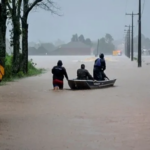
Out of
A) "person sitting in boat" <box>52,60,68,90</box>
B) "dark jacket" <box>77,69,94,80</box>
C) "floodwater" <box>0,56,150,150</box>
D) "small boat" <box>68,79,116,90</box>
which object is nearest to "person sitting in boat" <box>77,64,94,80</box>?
"dark jacket" <box>77,69,94,80</box>

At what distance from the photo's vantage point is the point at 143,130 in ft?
37.6

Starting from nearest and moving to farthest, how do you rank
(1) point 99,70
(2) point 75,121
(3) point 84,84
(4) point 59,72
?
(2) point 75,121 → (4) point 59,72 → (3) point 84,84 → (1) point 99,70

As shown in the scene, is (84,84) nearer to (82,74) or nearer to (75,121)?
(82,74)

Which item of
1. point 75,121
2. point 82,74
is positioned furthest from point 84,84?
point 75,121

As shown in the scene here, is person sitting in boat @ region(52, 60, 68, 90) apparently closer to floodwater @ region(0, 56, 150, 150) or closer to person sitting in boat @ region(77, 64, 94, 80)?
person sitting in boat @ region(77, 64, 94, 80)

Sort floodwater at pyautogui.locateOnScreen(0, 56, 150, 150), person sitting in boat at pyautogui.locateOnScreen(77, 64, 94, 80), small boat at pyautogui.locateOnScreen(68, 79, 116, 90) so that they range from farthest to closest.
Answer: person sitting in boat at pyautogui.locateOnScreen(77, 64, 94, 80)
small boat at pyautogui.locateOnScreen(68, 79, 116, 90)
floodwater at pyautogui.locateOnScreen(0, 56, 150, 150)

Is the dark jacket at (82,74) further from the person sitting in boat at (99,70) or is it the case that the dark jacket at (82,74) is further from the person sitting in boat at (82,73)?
the person sitting in boat at (99,70)

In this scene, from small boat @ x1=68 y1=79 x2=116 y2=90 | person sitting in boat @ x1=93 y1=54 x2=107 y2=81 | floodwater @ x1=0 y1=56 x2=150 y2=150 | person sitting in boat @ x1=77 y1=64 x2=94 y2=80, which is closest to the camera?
floodwater @ x1=0 y1=56 x2=150 y2=150

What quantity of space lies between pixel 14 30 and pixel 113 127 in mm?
22762

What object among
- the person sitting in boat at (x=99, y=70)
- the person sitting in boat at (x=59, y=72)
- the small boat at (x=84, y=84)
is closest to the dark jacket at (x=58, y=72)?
the person sitting in boat at (x=59, y=72)

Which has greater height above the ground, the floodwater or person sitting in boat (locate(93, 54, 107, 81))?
person sitting in boat (locate(93, 54, 107, 81))

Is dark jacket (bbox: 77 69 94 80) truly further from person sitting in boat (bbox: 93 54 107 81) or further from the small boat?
person sitting in boat (bbox: 93 54 107 81)

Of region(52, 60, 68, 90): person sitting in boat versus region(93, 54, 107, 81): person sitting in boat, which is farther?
region(93, 54, 107, 81): person sitting in boat

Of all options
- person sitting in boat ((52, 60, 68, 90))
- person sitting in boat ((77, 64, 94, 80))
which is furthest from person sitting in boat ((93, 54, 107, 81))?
person sitting in boat ((52, 60, 68, 90))
